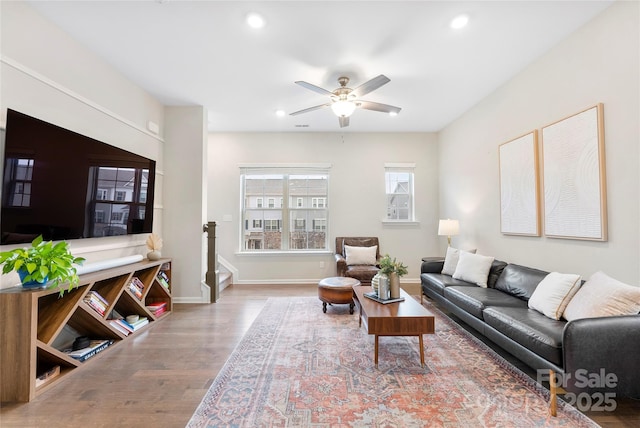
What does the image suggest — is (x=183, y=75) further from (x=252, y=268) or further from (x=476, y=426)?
(x=476, y=426)

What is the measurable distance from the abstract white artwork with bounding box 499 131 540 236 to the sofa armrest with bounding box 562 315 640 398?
1.56 metres

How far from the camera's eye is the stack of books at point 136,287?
10.5 feet

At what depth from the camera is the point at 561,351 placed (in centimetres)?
184

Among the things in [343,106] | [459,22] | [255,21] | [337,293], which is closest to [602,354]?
[337,293]

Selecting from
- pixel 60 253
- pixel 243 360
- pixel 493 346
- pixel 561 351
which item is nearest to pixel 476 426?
pixel 561 351

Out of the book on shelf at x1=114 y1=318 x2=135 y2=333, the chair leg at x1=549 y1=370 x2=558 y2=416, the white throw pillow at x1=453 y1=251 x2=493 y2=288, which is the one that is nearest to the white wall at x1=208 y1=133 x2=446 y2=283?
the white throw pillow at x1=453 y1=251 x2=493 y2=288

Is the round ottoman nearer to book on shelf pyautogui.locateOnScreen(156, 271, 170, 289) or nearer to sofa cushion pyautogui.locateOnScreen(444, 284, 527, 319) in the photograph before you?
sofa cushion pyautogui.locateOnScreen(444, 284, 527, 319)

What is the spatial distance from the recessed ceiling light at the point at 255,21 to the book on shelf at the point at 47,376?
10.8ft

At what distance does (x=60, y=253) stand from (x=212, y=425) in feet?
5.39

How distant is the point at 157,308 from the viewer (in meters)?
3.65

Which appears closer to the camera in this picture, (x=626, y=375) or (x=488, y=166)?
(x=626, y=375)

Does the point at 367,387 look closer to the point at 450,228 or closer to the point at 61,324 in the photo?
the point at 61,324

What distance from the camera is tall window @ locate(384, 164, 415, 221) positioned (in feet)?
18.8

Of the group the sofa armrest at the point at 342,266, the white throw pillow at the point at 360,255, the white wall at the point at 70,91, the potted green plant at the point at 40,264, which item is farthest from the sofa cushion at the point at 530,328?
the white wall at the point at 70,91
